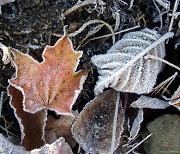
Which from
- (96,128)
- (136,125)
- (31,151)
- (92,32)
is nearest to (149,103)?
(136,125)

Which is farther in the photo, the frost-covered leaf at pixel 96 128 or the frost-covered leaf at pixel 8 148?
the frost-covered leaf at pixel 96 128

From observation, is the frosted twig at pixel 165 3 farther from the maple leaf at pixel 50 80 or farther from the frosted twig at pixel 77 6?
the maple leaf at pixel 50 80

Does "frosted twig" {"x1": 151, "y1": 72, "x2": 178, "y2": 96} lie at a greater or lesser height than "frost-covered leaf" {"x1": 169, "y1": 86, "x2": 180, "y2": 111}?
greater

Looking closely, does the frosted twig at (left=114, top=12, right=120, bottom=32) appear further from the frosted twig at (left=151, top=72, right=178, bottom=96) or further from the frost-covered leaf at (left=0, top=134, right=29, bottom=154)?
the frost-covered leaf at (left=0, top=134, right=29, bottom=154)

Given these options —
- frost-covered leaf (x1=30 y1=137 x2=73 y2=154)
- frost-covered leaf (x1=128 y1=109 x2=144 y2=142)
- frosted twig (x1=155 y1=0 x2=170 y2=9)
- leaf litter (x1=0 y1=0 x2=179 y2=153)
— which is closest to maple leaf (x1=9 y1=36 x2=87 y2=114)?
leaf litter (x1=0 y1=0 x2=179 y2=153)

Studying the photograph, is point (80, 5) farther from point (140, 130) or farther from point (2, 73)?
point (140, 130)

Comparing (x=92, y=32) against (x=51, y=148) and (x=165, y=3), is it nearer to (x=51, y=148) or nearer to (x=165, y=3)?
(x=165, y=3)

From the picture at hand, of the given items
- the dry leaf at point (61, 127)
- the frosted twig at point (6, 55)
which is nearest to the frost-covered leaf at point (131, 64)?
the dry leaf at point (61, 127)
